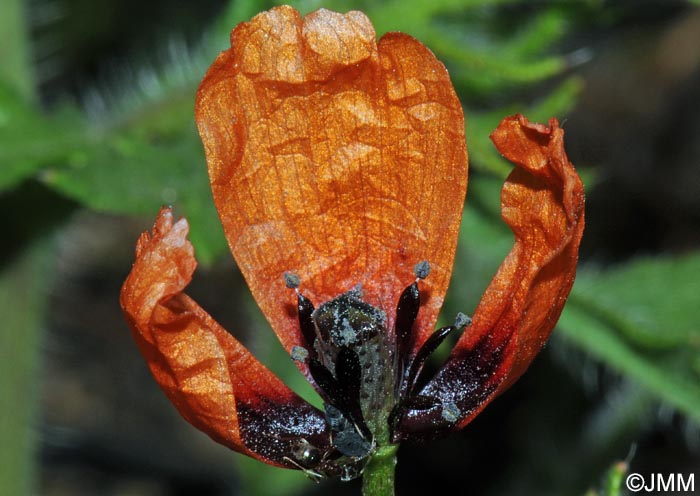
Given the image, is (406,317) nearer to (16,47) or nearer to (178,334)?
(178,334)

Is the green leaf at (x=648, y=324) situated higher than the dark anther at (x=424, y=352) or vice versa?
the dark anther at (x=424, y=352)

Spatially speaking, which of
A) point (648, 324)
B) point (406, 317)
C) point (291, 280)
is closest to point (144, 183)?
point (291, 280)

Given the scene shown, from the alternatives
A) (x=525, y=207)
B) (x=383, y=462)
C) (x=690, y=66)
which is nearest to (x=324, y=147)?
(x=525, y=207)

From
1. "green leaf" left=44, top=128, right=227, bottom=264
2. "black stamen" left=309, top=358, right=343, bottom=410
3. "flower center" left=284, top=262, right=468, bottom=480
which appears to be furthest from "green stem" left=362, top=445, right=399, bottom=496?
"green leaf" left=44, top=128, right=227, bottom=264

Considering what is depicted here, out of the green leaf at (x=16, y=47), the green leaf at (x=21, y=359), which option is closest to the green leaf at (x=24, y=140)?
the green leaf at (x=16, y=47)

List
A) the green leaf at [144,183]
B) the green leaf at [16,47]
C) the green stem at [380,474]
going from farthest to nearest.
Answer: the green leaf at [16,47], the green leaf at [144,183], the green stem at [380,474]

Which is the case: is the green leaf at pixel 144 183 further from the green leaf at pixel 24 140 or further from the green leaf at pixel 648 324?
the green leaf at pixel 648 324
